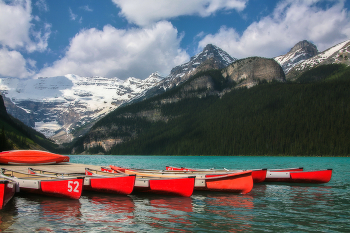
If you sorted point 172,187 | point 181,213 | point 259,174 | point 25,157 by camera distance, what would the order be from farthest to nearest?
point 25,157 → point 259,174 → point 172,187 → point 181,213

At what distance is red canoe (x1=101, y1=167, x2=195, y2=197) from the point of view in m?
22.7

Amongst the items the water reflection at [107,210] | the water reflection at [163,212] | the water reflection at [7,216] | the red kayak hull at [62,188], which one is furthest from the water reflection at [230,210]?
the water reflection at [7,216]

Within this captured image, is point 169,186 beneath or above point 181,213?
above

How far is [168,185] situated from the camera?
23297mm

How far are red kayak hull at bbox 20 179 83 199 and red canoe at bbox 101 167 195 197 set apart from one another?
5300 mm

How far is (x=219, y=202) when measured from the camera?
2106 cm

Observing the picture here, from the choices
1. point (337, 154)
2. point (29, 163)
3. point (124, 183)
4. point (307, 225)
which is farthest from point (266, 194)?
point (337, 154)

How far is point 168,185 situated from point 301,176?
62.0ft

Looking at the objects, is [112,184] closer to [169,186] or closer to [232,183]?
[169,186]

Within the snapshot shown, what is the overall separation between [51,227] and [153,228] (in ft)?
17.1

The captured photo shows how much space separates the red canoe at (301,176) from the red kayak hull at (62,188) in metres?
23.2

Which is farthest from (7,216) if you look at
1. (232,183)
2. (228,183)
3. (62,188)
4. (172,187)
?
(232,183)

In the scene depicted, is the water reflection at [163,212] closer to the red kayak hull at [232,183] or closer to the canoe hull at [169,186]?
the canoe hull at [169,186]

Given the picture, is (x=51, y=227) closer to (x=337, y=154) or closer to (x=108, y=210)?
(x=108, y=210)
